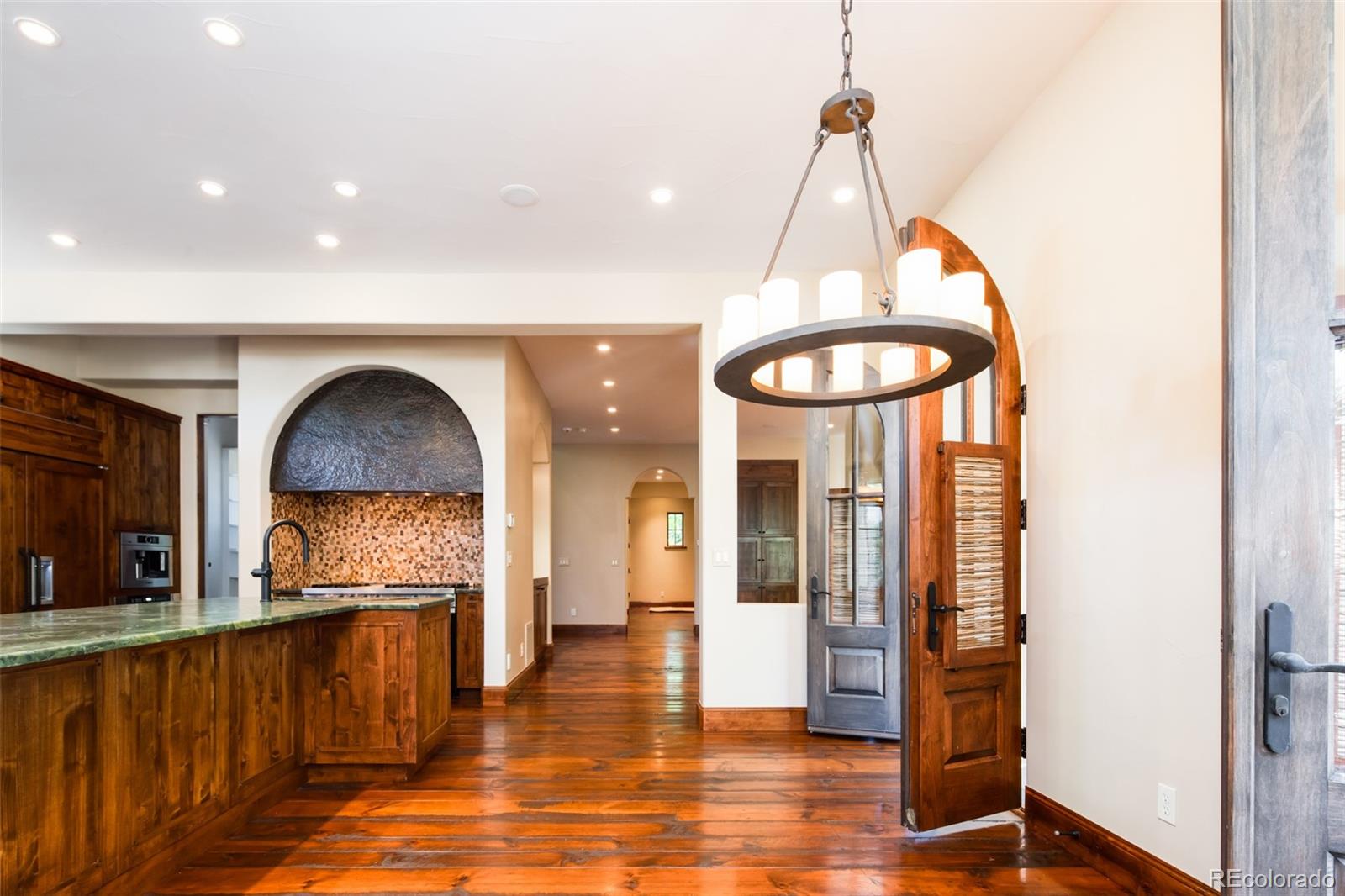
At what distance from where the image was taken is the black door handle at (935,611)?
2.77 m

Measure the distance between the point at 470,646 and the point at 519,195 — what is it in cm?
367

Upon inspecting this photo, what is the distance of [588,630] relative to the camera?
10.0 meters

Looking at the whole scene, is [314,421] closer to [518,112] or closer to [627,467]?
[518,112]

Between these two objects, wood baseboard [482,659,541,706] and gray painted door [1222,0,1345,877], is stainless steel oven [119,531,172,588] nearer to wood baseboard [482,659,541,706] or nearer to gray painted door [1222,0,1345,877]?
wood baseboard [482,659,541,706]

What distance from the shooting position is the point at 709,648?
4625 millimetres

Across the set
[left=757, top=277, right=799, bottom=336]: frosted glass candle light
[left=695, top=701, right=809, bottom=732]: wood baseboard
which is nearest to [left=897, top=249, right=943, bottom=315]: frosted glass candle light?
[left=757, top=277, right=799, bottom=336]: frosted glass candle light

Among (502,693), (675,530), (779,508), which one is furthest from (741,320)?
(675,530)

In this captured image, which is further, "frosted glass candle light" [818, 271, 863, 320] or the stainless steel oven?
the stainless steel oven

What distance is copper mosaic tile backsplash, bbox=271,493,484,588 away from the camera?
6109mm

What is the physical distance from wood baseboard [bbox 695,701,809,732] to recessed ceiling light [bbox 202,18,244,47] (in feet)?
14.3

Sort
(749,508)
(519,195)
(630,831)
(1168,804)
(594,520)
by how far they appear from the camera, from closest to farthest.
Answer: (1168,804)
(630,831)
(519,195)
(749,508)
(594,520)

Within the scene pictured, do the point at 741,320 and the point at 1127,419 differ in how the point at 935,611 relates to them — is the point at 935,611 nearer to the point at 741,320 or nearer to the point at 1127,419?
the point at 1127,419

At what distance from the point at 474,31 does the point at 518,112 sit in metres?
0.48

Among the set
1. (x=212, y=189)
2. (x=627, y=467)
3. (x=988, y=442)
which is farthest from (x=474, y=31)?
(x=627, y=467)
